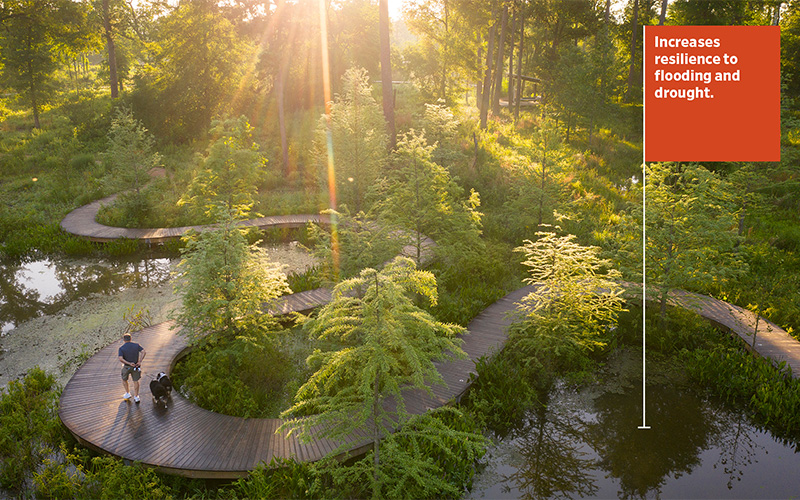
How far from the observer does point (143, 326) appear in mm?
13031

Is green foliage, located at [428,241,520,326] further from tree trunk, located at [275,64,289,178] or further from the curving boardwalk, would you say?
tree trunk, located at [275,64,289,178]

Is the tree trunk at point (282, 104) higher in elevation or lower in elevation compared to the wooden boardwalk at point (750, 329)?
higher

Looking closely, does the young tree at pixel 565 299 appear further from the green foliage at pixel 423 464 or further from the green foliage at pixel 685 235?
the green foliage at pixel 423 464

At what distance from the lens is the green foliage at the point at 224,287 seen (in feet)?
33.0

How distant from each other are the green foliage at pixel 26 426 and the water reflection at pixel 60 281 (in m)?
4.71

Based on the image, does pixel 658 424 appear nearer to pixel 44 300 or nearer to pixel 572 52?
pixel 44 300

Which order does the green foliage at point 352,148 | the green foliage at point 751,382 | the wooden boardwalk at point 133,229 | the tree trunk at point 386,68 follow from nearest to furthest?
the green foliage at point 751,382 < the green foliage at point 352,148 < the wooden boardwalk at point 133,229 < the tree trunk at point 386,68

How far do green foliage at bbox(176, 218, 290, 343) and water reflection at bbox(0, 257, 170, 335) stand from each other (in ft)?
23.5

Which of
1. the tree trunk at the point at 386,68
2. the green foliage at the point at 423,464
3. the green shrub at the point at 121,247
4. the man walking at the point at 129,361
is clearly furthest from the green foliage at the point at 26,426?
the tree trunk at the point at 386,68

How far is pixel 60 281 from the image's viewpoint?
16500mm

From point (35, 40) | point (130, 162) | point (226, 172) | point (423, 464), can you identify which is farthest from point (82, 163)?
point (423, 464)

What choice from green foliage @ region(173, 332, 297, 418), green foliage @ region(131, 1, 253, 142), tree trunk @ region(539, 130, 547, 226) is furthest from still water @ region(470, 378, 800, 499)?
green foliage @ region(131, 1, 253, 142)

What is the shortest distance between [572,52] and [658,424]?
29.9m

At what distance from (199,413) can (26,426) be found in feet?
10.7
